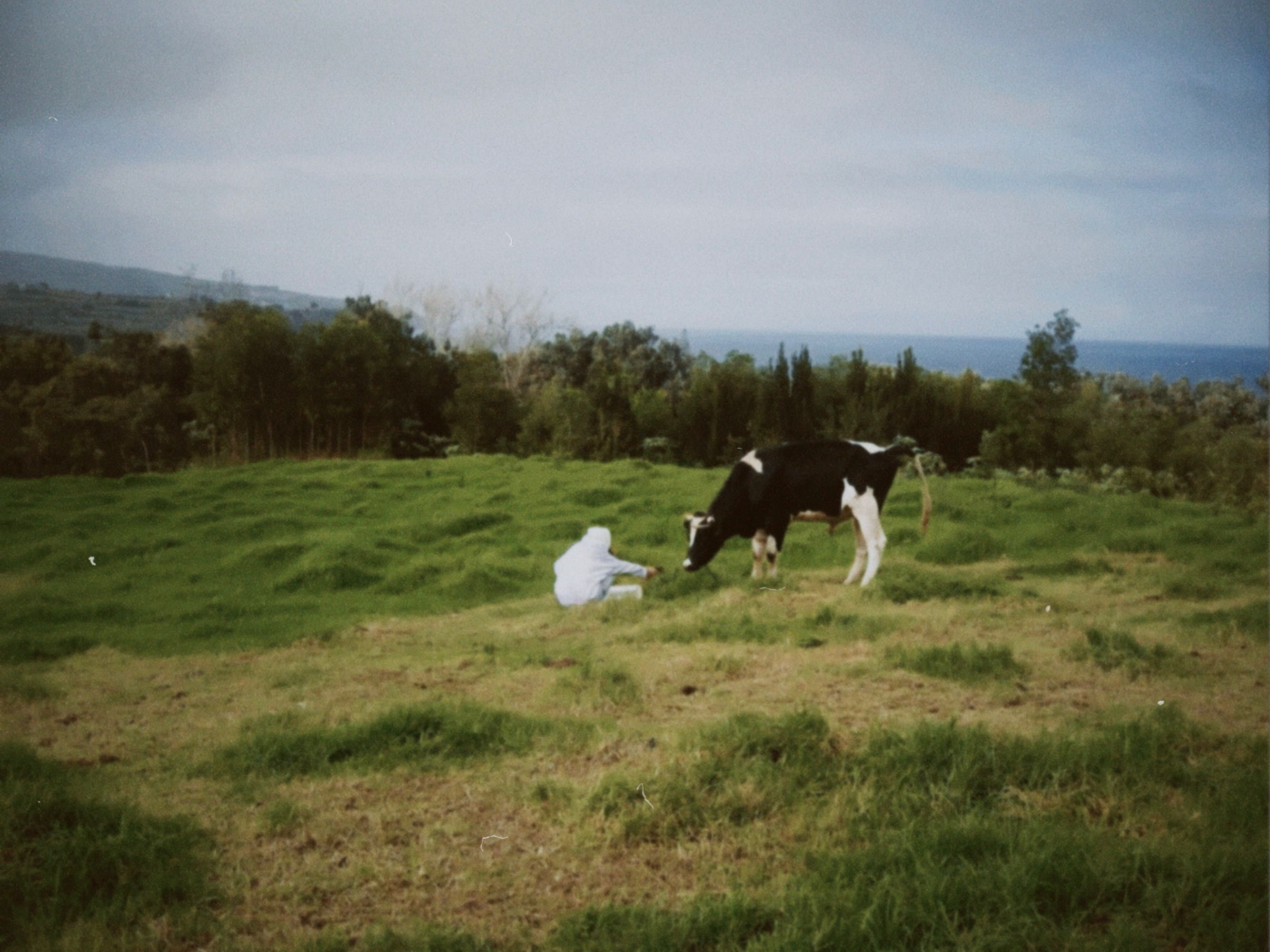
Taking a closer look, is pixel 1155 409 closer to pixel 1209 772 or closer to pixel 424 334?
pixel 1209 772

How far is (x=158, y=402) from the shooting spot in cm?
→ 582

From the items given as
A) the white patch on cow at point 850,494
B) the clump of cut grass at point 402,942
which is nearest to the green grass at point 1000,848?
the clump of cut grass at point 402,942

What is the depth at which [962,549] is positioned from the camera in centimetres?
711

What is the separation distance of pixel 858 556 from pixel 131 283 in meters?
5.65

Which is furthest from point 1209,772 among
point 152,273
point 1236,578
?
point 152,273

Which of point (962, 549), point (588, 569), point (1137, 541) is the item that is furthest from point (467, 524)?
point (1137, 541)

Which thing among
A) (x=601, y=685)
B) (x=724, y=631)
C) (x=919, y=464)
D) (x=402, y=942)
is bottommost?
(x=402, y=942)

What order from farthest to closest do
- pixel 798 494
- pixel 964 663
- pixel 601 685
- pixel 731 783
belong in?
pixel 798 494 < pixel 964 663 < pixel 601 685 < pixel 731 783

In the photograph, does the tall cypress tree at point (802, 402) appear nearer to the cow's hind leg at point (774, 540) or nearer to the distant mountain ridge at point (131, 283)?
the cow's hind leg at point (774, 540)

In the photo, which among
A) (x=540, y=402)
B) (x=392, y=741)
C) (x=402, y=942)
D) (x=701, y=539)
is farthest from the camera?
(x=701, y=539)

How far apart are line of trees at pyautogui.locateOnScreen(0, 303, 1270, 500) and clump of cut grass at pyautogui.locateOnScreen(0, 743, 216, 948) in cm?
230

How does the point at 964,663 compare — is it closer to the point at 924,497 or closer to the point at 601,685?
the point at 601,685

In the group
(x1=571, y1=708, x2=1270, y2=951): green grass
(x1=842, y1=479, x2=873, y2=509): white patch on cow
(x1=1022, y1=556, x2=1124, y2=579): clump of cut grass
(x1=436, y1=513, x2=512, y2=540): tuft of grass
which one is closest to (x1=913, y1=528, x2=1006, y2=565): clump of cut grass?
(x1=1022, y1=556, x2=1124, y2=579): clump of cut grass

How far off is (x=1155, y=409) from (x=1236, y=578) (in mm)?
1236
